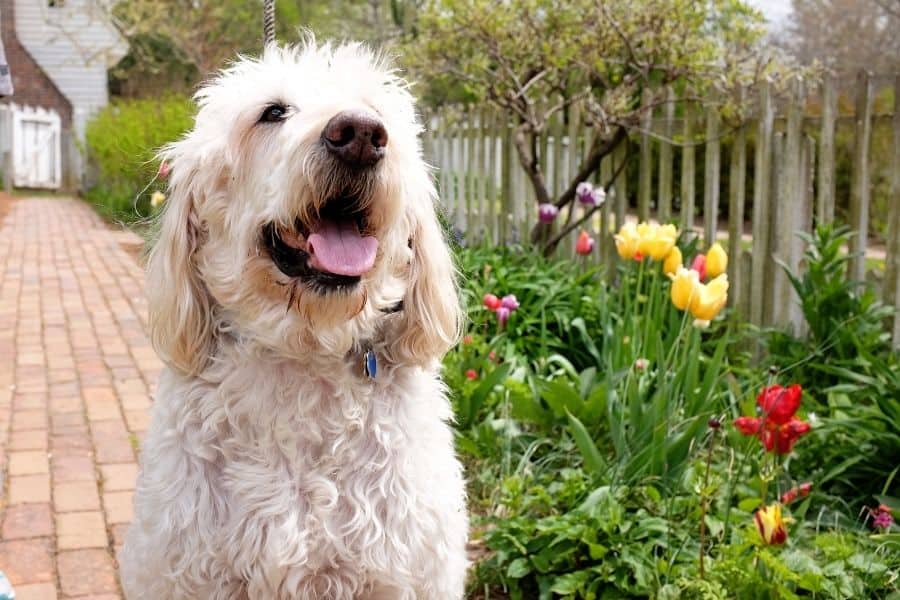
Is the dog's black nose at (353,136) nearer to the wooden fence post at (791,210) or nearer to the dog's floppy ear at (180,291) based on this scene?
the dog's floppy ear at (180,291)

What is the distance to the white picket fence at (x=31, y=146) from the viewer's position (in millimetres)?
25203

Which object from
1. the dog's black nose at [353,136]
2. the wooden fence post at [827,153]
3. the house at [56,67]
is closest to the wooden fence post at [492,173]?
the wooden fence post at [827,153]

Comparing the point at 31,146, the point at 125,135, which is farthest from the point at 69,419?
the point at 31,146

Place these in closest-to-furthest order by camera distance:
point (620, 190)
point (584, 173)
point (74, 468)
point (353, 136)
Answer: point (353, 136), point (74, 468), point (584, 173), point (620, 190)

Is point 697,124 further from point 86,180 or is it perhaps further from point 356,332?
point 86,180

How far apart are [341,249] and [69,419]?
3.44 m

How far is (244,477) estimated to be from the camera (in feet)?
6.91

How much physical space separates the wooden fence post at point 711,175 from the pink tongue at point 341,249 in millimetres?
3966

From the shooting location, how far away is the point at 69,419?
4.95 m

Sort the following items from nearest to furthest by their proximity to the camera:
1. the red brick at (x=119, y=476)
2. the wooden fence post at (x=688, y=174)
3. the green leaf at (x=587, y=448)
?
the green leaf at (x=587, y=448)
the red brick at (x=119, y=476)
the wooden fence post at (x=688, y=174)

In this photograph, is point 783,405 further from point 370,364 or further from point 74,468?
point 74,468

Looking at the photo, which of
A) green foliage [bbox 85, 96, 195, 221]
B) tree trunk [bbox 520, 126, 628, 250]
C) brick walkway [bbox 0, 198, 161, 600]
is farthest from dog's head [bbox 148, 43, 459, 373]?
green foliage [bbox 85, 96, 195, 221]

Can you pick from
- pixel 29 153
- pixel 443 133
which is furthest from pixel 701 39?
pixel 29 153

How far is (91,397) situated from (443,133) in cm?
464
